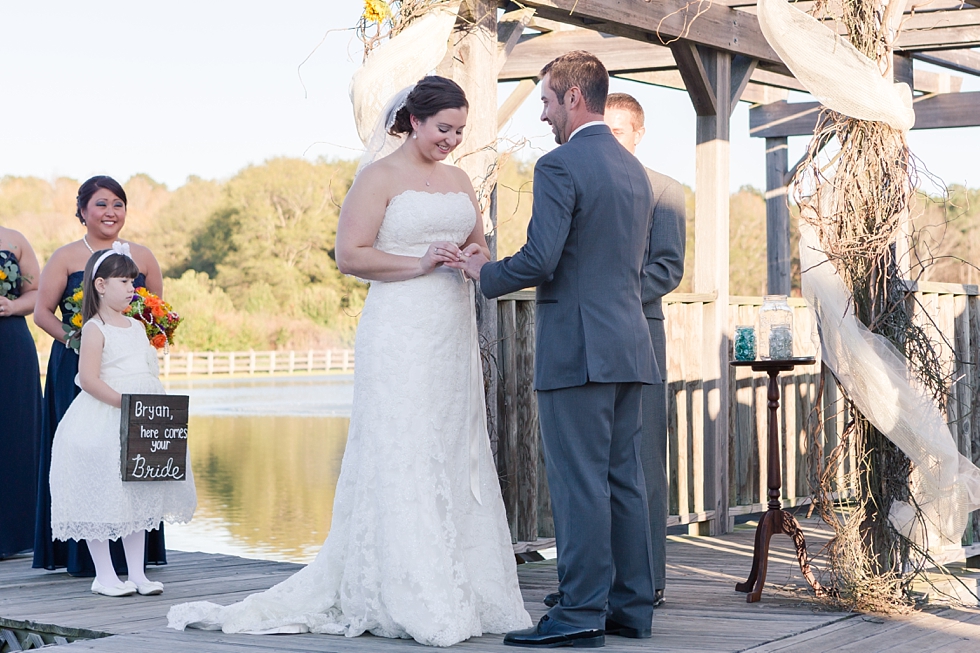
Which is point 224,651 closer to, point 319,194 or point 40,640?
point 40,640

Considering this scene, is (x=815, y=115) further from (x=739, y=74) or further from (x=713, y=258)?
(x=713, y=258)

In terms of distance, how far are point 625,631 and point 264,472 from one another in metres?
8.72

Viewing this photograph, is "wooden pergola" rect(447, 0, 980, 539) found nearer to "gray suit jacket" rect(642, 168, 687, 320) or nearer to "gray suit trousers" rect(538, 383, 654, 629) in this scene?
"gray suit jacket" rect(642, 168, 687, 320)

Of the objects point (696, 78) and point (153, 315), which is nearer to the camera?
point (153, 315)

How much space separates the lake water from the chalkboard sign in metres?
2.20

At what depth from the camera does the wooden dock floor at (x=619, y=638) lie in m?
3.57

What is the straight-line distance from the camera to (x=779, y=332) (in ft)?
14.7

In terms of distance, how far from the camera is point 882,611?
4051mm

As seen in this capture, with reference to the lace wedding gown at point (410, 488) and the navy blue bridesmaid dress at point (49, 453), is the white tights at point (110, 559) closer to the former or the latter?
the navy blue bridesmaid dress at point (49, 453)

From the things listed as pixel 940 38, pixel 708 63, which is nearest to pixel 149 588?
pixel 708 63

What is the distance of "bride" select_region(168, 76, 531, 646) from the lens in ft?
12.2

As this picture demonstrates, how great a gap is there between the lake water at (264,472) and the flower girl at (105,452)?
7.08 feet

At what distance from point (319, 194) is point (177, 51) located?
9.60 m

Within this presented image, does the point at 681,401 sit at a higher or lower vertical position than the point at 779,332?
lower
